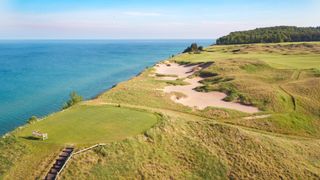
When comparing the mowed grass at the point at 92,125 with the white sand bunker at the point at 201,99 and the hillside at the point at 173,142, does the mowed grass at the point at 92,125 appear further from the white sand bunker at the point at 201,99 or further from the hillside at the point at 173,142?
the white sand bunker at the point at 201,99

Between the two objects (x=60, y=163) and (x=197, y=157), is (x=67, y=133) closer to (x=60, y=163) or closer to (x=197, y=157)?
(x=60, y=163)

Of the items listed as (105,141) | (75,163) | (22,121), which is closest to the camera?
(75,163)

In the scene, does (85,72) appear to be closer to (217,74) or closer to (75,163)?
(217,74)

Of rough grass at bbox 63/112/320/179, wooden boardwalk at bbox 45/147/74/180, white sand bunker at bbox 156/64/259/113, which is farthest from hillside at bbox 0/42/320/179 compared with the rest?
white sand bunker at bbox 156/64/259/113

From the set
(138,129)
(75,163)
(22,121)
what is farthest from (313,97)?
(22,121)

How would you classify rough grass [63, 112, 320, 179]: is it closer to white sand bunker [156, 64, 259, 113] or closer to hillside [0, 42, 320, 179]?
hillside [0, 42, 320, 179]

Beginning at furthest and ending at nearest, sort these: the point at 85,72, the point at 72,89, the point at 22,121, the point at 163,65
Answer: the point at 85,72
the point at 163,65
the point at 72,89
the point at 22,121

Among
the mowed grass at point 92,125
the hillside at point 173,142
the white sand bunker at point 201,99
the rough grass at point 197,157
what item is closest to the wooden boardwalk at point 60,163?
the hillside at point 173,142

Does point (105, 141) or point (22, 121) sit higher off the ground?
point (105, 141)
